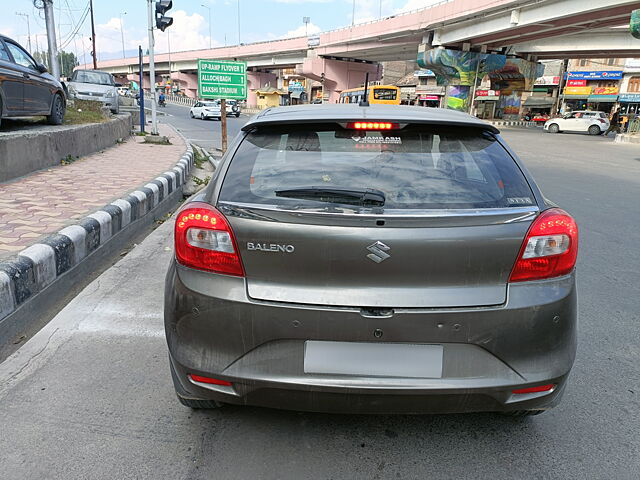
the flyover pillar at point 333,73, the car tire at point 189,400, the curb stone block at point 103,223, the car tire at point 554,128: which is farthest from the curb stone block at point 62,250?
the flyover pillar at point 333,73

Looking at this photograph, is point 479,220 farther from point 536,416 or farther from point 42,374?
point 42,374

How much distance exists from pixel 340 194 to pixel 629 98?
52.6 meters

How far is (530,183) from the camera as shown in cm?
213

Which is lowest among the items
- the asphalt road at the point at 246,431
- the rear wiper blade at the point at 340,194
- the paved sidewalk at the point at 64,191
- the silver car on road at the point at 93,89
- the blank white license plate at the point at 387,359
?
the asphalt road at the point at 246,431

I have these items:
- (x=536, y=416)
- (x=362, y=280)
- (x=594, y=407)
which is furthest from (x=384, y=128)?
(x=594, y=407)

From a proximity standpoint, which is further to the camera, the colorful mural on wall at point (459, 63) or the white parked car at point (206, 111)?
the colorful mural on wall at point (459, 63)

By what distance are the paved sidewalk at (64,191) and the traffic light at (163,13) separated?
412cm

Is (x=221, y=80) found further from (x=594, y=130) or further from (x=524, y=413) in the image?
(x=594, y=130)

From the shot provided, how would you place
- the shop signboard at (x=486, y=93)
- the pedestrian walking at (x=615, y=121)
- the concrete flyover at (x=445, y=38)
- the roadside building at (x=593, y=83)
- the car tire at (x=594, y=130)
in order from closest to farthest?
1. the concrete flyover at (x=445, y=38)
2. the car tire at (x=594, y=130)
3. the pedestrian walking at (x=615, y=121)
4. the roadside building at (x=593, y=83)
5. the shop signboard at (x=486, y=93)

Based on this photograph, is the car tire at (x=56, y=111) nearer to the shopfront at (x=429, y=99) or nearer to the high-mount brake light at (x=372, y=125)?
the high-mount brake light at (x=372, y=125)

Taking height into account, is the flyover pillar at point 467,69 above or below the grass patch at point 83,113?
above

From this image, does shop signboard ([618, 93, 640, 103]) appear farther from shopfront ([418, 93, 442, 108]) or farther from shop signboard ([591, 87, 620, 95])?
shopfront ([418, 93, 442, 108])

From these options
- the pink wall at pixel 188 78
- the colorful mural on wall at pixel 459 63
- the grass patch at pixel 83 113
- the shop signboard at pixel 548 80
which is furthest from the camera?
the pink wall at pixel 188 78

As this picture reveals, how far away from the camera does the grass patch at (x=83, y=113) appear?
36.8ft
